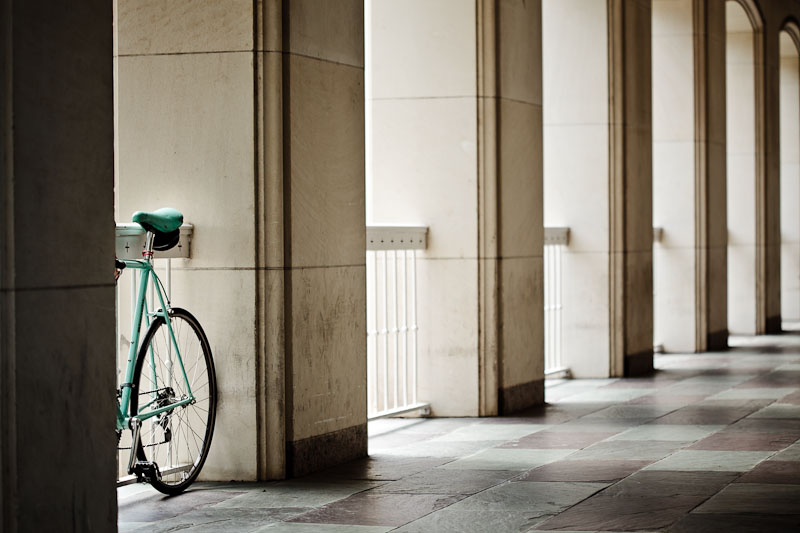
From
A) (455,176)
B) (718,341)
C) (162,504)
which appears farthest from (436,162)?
(718,341)

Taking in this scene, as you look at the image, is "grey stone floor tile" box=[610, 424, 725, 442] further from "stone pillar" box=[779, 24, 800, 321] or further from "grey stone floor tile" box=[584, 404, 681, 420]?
"stone pillar" box=[779, 24, 800, 321]

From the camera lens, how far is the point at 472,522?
5.41m

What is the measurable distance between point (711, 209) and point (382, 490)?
932cm

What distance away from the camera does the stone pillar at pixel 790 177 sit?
20.9 metres

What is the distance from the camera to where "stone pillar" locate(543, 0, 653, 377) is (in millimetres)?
11500

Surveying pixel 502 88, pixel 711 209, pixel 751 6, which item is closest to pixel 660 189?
pixel 711 209

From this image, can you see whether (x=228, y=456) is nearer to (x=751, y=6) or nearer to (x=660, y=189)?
(x=660, y=189)

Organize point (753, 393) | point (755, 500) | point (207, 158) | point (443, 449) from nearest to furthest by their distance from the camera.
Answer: point (755, 500)
point (207, 158)
point (443, 449)
point (753, 393)

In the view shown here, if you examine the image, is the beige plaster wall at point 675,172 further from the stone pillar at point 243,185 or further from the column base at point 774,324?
the stone pillar at point 243,185

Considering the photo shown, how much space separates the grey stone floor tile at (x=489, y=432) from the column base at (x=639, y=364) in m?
3.34

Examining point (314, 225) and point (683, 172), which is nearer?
point (314, 225)

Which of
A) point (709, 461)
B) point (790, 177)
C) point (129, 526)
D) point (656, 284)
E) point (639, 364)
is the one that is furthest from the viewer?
point (790, 177)

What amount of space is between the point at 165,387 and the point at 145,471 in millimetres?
511

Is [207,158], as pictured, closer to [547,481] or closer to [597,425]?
[547,481]
